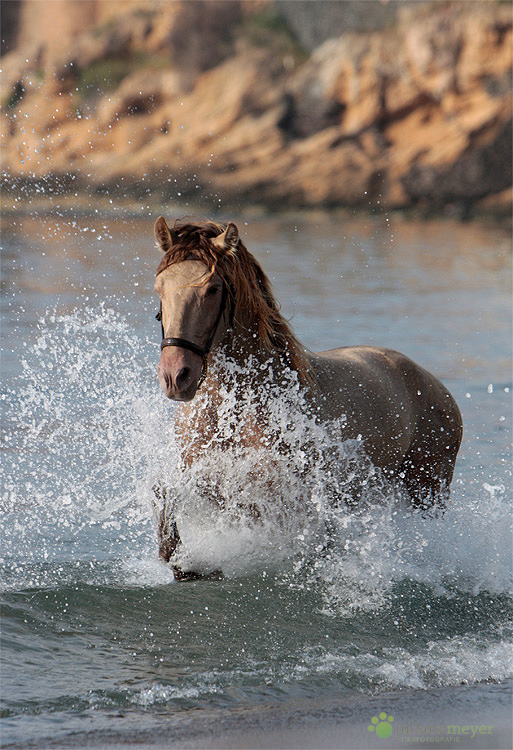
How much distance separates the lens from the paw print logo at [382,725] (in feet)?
9.80

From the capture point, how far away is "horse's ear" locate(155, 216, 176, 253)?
3529mm

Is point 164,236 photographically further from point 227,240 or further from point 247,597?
point 247,597

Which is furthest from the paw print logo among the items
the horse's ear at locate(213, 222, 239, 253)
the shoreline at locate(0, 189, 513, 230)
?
the shoreline at locate(0, 189, 513, 230)

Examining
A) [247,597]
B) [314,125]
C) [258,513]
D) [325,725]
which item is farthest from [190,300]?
[314,125]

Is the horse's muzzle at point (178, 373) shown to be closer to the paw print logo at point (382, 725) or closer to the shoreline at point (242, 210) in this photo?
the paw print logo at point (382, 725)

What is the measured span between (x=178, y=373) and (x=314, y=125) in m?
22.5

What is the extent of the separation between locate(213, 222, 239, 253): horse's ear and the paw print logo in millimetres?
1680

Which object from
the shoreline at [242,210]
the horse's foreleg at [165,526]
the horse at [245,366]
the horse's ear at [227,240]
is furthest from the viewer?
the shoreline at [242,210]

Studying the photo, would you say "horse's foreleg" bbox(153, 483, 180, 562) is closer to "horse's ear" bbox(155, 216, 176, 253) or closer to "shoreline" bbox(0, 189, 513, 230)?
"horse's ear" bbox(155, 216, 176, 253)

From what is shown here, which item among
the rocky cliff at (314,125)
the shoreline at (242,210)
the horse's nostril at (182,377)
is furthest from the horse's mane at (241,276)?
the rocky cliff at (314,125)

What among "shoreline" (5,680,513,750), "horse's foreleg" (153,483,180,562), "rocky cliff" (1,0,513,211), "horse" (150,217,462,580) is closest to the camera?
"shoreline" (5,680,513,750)

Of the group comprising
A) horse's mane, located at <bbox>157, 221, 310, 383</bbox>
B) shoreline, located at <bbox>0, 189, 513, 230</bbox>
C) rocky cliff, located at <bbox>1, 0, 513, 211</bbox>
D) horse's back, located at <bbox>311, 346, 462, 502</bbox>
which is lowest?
horse's back, located at <bbox>311, 346, 462, 502</bbox>

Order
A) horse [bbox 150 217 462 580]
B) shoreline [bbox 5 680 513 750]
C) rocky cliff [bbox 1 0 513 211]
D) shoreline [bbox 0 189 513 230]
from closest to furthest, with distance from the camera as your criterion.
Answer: shoreline [bbox 5 680 513 750]
horse [bbox 150 217 462 580]
shoreline [bbox 0 189 513 230]
rocky cliff [bbox 1 0 513 211]

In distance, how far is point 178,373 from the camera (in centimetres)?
326
